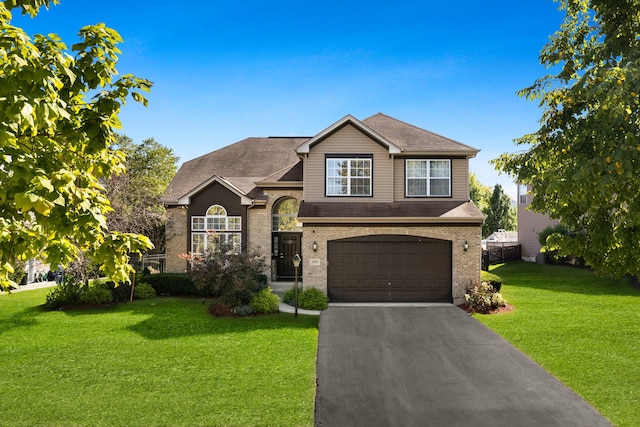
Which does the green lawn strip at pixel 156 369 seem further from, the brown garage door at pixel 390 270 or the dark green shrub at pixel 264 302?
the brown garage door at pixel 390 270

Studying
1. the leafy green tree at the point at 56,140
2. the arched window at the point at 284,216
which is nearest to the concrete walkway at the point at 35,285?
the arched window at the point at 284,216

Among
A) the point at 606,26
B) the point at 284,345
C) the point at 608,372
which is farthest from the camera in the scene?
the point at 284,345

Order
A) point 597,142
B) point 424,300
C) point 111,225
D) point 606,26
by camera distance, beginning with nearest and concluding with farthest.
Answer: point 597,142
point 606,26
point 424,300
point 111,225

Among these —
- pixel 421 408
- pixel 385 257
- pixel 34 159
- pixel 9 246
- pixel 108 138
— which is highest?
pixel 108 138

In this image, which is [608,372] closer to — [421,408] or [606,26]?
[421,408]

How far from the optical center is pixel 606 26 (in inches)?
302

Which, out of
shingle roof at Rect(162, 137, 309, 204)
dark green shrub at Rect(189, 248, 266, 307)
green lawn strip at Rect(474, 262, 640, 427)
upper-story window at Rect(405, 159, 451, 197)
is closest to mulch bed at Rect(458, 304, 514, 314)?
green lawn strip at Rect(474, 262, 640, 427)

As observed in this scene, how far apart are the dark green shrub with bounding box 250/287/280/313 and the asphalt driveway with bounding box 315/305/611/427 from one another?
276 centimetres

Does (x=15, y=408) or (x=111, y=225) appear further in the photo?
(x=111, y=225)

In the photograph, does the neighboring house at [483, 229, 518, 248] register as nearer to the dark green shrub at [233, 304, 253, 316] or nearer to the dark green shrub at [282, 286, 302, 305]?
the dark green shrub at [282, 286, 302, 305]

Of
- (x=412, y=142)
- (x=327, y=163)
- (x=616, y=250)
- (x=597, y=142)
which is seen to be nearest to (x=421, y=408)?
(x=616, y=250)

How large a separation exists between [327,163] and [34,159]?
14.5m

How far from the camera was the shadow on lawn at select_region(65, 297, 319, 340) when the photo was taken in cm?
1347

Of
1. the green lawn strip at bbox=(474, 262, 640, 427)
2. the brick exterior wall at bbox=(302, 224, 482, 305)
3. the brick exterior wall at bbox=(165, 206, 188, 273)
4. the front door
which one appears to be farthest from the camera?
the brick exterior wall at bbox=(165, 206, 188, 273)
